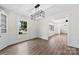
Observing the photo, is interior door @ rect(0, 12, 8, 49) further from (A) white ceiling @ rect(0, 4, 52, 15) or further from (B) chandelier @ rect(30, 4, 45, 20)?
(B) chandelier @ rect(30, 4, 45, 20)

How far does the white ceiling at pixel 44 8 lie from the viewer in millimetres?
1948

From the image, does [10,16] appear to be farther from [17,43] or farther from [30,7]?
[17,43]

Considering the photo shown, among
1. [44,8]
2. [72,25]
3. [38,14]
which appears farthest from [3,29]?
[72,25]

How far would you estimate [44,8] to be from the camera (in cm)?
205

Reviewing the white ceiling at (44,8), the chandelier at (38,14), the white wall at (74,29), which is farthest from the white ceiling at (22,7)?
the white wall at (74,29)

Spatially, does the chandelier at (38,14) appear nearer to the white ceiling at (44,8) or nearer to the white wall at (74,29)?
the white ceiling at (44,8)

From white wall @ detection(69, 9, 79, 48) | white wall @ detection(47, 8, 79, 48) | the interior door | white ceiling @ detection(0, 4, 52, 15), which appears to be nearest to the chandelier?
white ceiling @ detection(0, 4, 52, 15)

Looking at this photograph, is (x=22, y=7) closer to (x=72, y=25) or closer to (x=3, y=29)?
(x=3, y=29)

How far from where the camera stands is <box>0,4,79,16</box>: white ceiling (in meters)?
1.95
